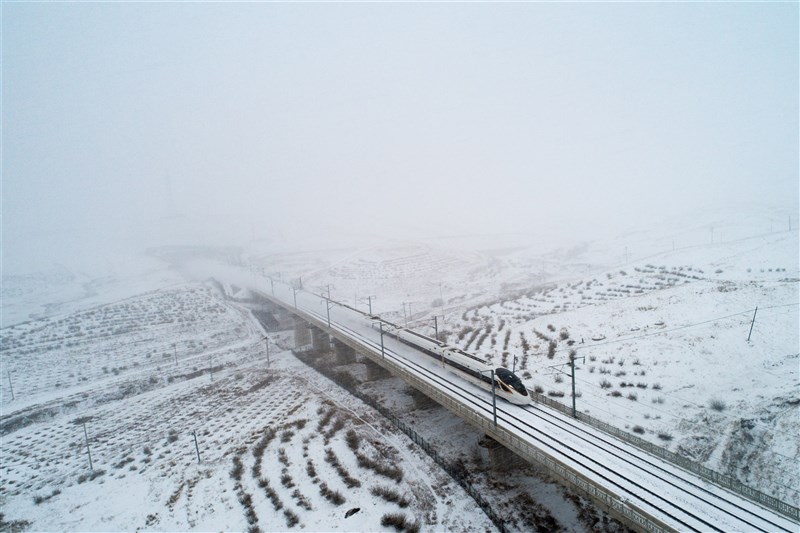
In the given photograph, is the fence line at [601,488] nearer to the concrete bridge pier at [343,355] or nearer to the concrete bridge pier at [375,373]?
the concrete bridge pier at [375,373]

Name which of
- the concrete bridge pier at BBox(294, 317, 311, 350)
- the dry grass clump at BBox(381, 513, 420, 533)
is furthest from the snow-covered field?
the concrete bridge pier at BBox(294, 317, 311, 350)

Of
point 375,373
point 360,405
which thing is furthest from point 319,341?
point 360,405

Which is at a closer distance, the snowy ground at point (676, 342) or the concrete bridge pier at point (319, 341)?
the snowy ground at point (676, 342)

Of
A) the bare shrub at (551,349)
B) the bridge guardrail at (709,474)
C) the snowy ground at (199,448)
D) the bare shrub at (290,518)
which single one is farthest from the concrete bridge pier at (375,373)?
the bridge guardrail at (709,474)

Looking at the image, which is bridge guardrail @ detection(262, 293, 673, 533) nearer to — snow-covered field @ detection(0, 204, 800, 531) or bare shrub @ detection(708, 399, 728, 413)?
snow-covered field @ detection(0, 204, 800, 531)

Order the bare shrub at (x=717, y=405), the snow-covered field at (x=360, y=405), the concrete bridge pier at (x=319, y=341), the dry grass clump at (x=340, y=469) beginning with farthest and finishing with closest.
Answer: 1. the concrete bridge pier at (x=319, y=341)
2. the bare shrub at (x=717, y=405)
3. the dry grass clump at (x=340, y=469)
4. the snow-covered field at (x=360, y=405)

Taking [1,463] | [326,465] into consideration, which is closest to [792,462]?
[326,465]
